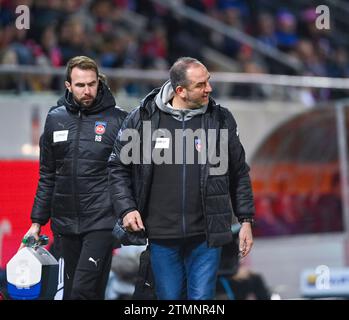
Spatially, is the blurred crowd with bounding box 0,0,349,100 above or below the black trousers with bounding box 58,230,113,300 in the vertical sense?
above

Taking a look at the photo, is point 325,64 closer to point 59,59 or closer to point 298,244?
point 298,244

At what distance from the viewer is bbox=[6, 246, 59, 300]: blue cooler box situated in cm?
761


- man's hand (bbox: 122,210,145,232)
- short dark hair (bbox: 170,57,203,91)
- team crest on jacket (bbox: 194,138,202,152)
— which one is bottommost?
man's hand (bbox: 122,210,145,232)

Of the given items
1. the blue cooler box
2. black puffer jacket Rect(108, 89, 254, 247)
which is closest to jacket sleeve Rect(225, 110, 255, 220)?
black puffer jacket Rect(108, 89, 254, 247)

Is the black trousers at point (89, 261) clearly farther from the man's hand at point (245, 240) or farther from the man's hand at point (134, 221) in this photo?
the man's hand at point (245, 240)

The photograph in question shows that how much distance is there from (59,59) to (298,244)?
3971 mm

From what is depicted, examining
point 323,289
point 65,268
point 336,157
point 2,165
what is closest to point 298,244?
point 336,157

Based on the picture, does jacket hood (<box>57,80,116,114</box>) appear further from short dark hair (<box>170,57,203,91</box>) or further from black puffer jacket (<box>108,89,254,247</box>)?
short dark hair (<box>170,57,203,91</box>)

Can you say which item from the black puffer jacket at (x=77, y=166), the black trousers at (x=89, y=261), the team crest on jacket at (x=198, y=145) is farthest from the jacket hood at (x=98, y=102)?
the team crest on jacket at (x=198, y=145)

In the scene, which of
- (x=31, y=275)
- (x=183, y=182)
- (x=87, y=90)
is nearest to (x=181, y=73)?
(x=183, y=182)

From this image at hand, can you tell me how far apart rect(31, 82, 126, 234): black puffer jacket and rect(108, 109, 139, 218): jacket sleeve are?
44cm

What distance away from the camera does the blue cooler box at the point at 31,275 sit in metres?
7.61

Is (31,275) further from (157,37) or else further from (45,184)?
(157,37)

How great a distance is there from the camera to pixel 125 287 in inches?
368
